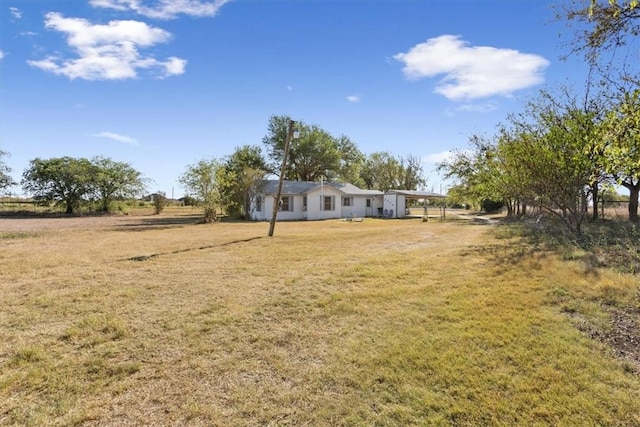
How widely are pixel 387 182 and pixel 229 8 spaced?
47.4 metres

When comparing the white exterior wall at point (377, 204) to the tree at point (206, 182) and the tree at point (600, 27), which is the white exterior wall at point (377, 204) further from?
the tree at point (600, 27)

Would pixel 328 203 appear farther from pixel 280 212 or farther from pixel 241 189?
pixel 241 189

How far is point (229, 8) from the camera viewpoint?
30.3 feet

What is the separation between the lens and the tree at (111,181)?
35281 mm

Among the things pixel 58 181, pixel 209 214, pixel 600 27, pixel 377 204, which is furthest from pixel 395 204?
pixel 58 181

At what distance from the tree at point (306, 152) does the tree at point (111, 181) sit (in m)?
15.8

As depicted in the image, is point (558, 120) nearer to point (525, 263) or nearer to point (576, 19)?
point (525, 263)

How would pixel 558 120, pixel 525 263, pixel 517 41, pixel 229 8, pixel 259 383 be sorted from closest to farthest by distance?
pixel 259 383, pixel 525 263, pixel 517 41, pixel 229 8, pixel 558 120

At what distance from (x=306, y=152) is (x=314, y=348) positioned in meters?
31.0

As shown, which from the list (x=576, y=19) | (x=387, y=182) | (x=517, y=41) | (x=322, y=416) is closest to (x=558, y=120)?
(x=517, y=41)

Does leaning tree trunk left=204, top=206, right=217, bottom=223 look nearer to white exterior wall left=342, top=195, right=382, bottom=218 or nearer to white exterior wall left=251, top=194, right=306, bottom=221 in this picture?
white exterior wall left=251, top=194, right=306, bottom=221

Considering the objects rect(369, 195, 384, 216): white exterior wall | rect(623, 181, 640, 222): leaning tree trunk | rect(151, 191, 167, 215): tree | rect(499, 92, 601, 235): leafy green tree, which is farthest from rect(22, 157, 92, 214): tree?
rect(623, 181, 640, 222): leaning tree trunk

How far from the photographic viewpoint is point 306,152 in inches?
1329

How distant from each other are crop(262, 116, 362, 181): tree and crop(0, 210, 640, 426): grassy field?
27541 millimetres
